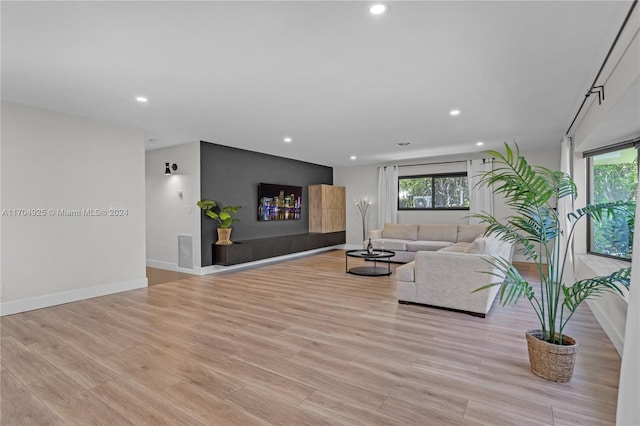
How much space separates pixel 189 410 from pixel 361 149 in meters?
5.86

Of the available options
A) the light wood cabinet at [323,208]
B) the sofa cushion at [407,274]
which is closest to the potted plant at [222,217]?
the light wood cabinet at [323,208]

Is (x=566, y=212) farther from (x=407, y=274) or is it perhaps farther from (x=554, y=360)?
(x=554, y=360)

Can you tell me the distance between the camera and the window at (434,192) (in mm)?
7987

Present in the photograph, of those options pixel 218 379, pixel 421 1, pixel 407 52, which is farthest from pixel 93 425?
pixel 407 52

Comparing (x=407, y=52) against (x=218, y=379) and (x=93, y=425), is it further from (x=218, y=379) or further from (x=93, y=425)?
(x=93, y=425)

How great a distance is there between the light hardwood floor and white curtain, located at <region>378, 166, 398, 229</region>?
Answer: 4.86 metres

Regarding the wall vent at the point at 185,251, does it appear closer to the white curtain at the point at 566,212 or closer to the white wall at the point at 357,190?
the white wall at the point at 357,190

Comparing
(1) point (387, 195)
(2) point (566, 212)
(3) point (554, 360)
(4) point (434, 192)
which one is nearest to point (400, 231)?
(1) point (387, 195)

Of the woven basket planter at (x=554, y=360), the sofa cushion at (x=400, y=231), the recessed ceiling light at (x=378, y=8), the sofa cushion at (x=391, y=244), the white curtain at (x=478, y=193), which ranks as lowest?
the woven basket planter at (x=554, y=360)

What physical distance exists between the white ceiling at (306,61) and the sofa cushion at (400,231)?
10.8 feet

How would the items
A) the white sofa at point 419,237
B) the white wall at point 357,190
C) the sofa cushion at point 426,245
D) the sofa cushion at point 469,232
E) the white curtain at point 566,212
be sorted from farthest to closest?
the white wall at point 357,190
the sofa cushion at point 469,232
the white sofa at point 419,237
the sofa cushion at point 426,245
the white curtain at point 566,212

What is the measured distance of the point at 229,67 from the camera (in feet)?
9.64

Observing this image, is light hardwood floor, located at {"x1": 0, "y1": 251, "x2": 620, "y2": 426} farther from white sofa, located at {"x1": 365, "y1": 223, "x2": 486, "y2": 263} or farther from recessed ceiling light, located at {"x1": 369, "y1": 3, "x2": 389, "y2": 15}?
white sofa, located at {"x1": 365, "y1": 223, "x2": 486, "y2": 263}

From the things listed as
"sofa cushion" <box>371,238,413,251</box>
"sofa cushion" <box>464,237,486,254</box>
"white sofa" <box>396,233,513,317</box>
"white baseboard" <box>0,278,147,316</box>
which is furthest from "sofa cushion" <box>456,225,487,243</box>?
"white baseboard" <box>0,278,147,316</box>
